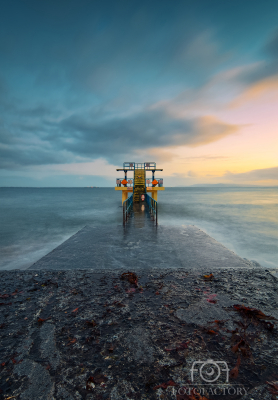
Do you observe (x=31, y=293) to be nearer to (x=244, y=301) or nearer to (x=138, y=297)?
(x=138, y=297)

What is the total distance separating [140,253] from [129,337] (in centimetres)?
347

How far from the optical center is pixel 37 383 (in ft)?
5.82

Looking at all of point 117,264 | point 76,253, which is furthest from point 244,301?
point 76,253

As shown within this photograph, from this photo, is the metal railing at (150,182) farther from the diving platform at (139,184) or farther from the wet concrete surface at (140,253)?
the wet concrete surface at (140,253)

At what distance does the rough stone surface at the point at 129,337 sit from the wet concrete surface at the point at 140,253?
3.48ft

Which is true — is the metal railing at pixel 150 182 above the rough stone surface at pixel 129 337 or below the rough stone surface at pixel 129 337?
above

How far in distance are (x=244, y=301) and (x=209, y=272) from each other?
1.21 m

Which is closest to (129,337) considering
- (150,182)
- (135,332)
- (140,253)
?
(135,332)

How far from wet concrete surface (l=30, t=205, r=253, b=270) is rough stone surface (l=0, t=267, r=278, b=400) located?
1.06 metres

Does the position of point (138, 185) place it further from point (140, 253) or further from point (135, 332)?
point (135, 332)

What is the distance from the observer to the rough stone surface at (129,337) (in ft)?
5.74

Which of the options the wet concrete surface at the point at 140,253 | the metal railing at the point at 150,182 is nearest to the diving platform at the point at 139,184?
the metal railing at the point at 150,182

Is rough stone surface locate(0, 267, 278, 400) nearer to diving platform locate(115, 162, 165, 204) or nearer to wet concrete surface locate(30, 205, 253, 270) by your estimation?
wet concrete surface locate(30, 205, 253, 270)

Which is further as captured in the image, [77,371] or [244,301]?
[244,301]
